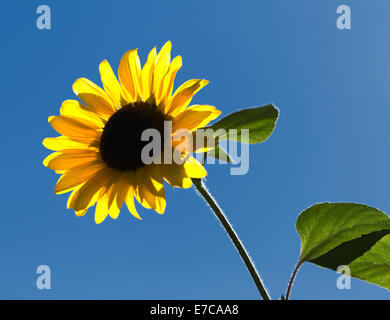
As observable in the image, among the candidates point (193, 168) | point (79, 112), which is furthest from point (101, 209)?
point (193, 168)

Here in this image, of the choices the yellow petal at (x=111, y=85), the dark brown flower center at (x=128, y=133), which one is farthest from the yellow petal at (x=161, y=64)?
the yellow petal at (x=111, y=85)

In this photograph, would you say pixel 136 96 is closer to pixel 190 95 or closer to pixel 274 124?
pixel 190 95

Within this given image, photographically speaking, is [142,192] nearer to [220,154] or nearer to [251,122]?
[220,154]

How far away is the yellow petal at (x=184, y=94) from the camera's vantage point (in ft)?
5.30

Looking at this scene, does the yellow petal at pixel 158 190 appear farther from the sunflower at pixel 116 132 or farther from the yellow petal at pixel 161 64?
the yellow petal at pixel 161 64

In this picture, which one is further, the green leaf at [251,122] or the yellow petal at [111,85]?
the yellow petal at [111,85]

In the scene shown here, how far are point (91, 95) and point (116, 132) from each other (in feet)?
0.66

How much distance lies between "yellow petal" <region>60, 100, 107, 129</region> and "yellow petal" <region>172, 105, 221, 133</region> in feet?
1.79

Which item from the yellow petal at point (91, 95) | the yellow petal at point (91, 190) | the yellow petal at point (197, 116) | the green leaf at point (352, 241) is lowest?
the green leaf at point (352, 241)

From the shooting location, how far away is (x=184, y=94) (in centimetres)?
165

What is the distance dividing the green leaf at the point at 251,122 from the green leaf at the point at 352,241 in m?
0.40
